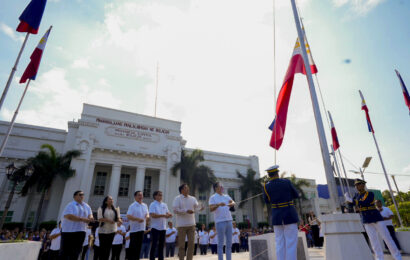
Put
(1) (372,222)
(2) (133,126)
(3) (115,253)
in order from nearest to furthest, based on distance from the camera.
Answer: (1) (372,222), (3) (115,253), (2) (133,126)

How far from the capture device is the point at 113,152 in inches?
944

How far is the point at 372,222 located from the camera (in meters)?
5.02

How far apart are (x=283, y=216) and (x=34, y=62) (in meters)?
7.85

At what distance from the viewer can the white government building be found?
2134cm

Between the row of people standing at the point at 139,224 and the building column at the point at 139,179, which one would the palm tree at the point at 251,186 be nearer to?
the building column at the point at 139,179

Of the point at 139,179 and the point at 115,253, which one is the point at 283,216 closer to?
the point at 115,253

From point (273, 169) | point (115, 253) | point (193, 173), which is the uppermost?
point (193, 173)

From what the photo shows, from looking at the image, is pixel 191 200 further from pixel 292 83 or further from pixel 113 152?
pixel 113 152

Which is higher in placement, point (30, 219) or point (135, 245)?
point (30, 219)

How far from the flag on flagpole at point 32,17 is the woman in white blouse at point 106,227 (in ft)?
17.2

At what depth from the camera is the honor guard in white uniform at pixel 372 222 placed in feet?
15.4

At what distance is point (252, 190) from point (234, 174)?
362cm

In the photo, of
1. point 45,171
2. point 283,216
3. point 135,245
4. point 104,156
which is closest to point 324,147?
point 283,216

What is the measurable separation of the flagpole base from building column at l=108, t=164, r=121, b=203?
873 inches
